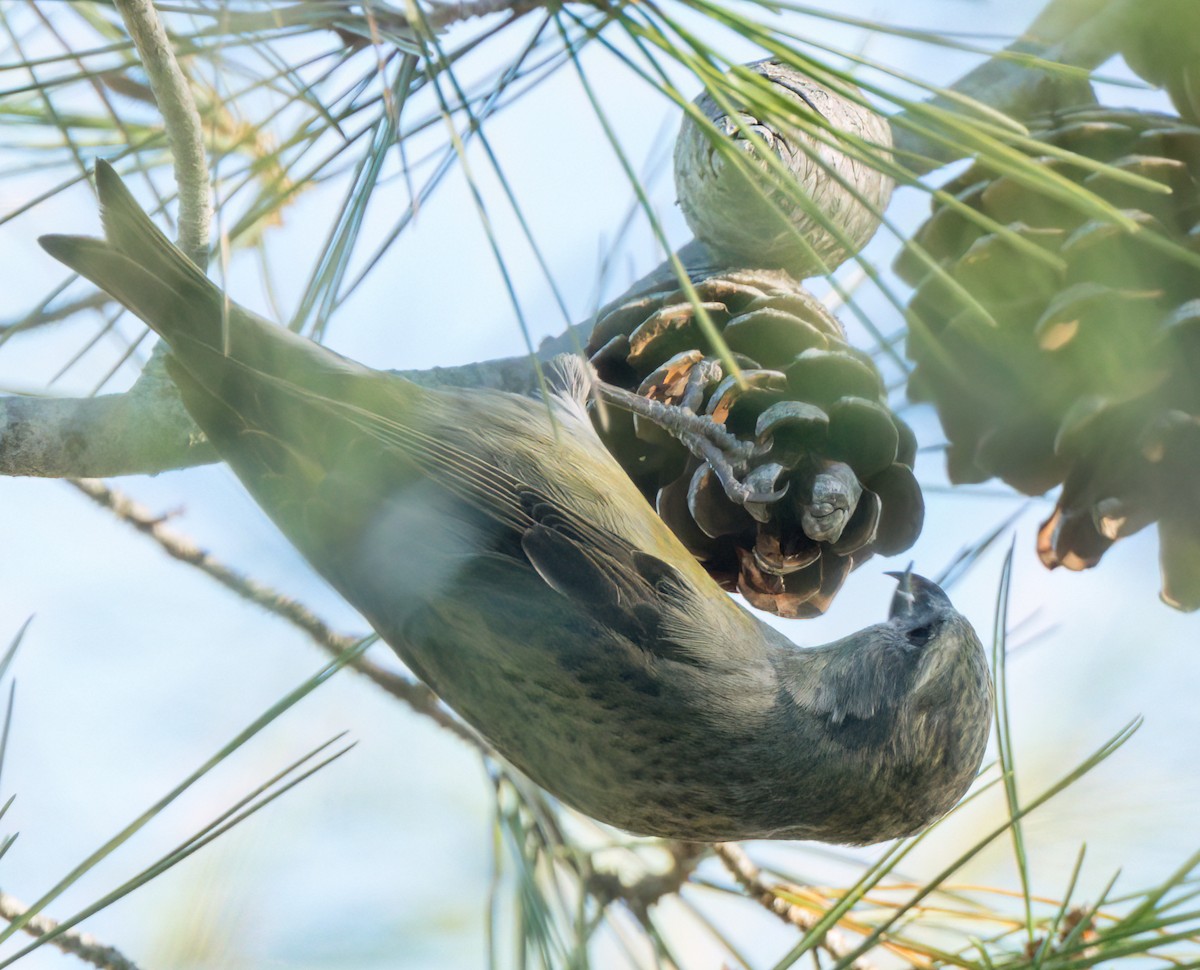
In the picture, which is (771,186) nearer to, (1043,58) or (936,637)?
(1043,58)

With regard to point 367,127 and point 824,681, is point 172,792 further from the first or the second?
point 824,681

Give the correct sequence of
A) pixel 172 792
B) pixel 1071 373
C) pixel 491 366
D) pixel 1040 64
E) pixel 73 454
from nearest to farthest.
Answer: pixel 1040 64 < pixel 172 792 < pixel 73 454 < pixel 1071 373 < pixel 491 366

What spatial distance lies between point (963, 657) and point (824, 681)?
200 millimetres

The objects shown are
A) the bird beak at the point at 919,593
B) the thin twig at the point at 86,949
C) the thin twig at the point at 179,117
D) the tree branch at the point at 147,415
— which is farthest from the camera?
the bird beak at the point at 919,593

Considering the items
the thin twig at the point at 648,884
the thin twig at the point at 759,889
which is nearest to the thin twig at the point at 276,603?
the thin twig at the point at 648,884

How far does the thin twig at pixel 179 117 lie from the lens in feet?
3.12

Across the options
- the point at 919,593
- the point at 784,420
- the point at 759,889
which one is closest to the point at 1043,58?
the point at 784,420

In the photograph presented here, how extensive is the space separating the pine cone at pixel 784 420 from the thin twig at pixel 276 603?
469 millimetres

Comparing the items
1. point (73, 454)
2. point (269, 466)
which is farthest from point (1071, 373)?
point (73, 454)

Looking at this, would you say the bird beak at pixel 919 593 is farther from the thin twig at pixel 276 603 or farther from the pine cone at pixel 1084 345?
the thin twig at pixel 276 603

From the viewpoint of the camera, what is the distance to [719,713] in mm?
1583

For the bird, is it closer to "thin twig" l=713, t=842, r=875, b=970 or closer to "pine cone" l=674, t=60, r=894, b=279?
"thin twig" l=713, t=842, r=875, b=970

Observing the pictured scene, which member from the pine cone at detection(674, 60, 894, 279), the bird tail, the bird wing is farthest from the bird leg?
the bird tail

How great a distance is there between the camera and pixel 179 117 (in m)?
1.04
